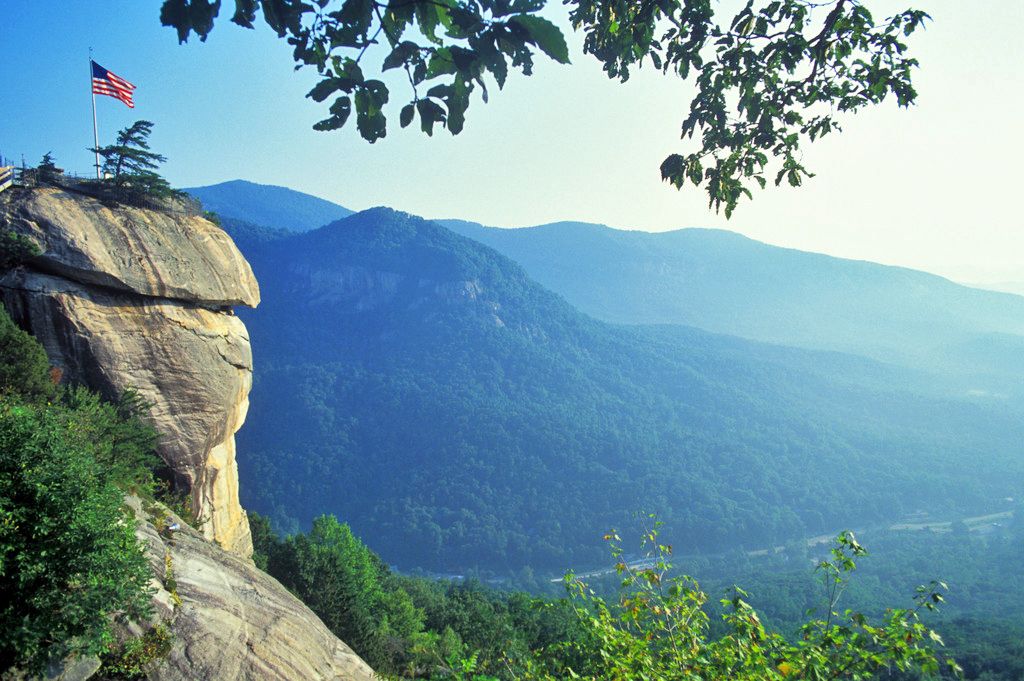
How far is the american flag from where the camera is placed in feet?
56.1

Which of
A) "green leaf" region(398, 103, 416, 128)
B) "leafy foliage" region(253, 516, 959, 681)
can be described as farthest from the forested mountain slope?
"green leaf" region(398, 103, 416, 128)

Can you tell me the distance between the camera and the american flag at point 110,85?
17.1 m

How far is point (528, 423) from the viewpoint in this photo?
124 meters

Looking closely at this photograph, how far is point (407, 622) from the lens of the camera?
27609mm

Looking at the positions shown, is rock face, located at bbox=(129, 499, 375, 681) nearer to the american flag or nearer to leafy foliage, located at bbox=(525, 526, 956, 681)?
leafy foliage, located at bbox=(525, 526, 956, 681)

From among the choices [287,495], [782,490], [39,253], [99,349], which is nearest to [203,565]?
[99,349]

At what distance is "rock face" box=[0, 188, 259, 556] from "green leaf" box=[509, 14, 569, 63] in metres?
16.7

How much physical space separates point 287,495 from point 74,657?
105 meters

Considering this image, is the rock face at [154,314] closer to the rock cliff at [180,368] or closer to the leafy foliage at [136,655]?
the rock cliff at [180,368]

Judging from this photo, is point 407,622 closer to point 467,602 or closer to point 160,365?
point 467,602

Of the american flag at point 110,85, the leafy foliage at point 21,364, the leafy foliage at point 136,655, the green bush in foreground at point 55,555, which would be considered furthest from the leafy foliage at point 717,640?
→ the american flag at point 110,85

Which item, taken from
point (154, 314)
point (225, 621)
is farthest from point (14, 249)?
point (225, 621)

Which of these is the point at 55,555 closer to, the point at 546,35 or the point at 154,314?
the point at 546,35

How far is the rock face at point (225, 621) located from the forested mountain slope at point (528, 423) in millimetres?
84788
